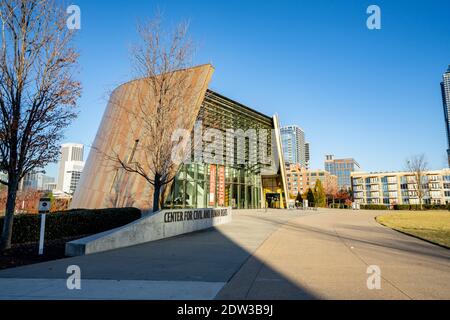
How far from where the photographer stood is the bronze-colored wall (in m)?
21.3

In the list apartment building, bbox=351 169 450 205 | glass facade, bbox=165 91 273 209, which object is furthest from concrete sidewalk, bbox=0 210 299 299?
apartment building, bbox=351 169 450 205

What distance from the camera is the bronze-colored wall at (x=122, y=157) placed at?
2133 centimetres

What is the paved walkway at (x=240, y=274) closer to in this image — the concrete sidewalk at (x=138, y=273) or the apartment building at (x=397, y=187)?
the concrete sidewalk at (x=138, y=273)

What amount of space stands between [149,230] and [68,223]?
327cm

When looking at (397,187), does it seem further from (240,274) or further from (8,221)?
(8,221)

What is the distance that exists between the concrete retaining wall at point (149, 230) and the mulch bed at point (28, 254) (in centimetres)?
52

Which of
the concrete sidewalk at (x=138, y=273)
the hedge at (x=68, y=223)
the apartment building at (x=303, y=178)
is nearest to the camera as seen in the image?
the concrete sidewalk at (x=138, y=273)

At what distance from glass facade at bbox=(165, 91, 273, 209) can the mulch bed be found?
13625 millimetres

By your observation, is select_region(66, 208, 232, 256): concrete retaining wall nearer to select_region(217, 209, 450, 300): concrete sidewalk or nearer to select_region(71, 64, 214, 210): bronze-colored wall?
select_region(217, 209, 450, 300): concrete sidewalk

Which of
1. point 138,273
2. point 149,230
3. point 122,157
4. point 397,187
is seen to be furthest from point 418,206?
point 397,187

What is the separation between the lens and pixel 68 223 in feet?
35.7

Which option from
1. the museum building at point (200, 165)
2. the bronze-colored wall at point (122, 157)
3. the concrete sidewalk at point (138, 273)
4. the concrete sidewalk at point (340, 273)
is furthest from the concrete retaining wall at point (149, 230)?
the bronze-colored wall at point (122, 157)
